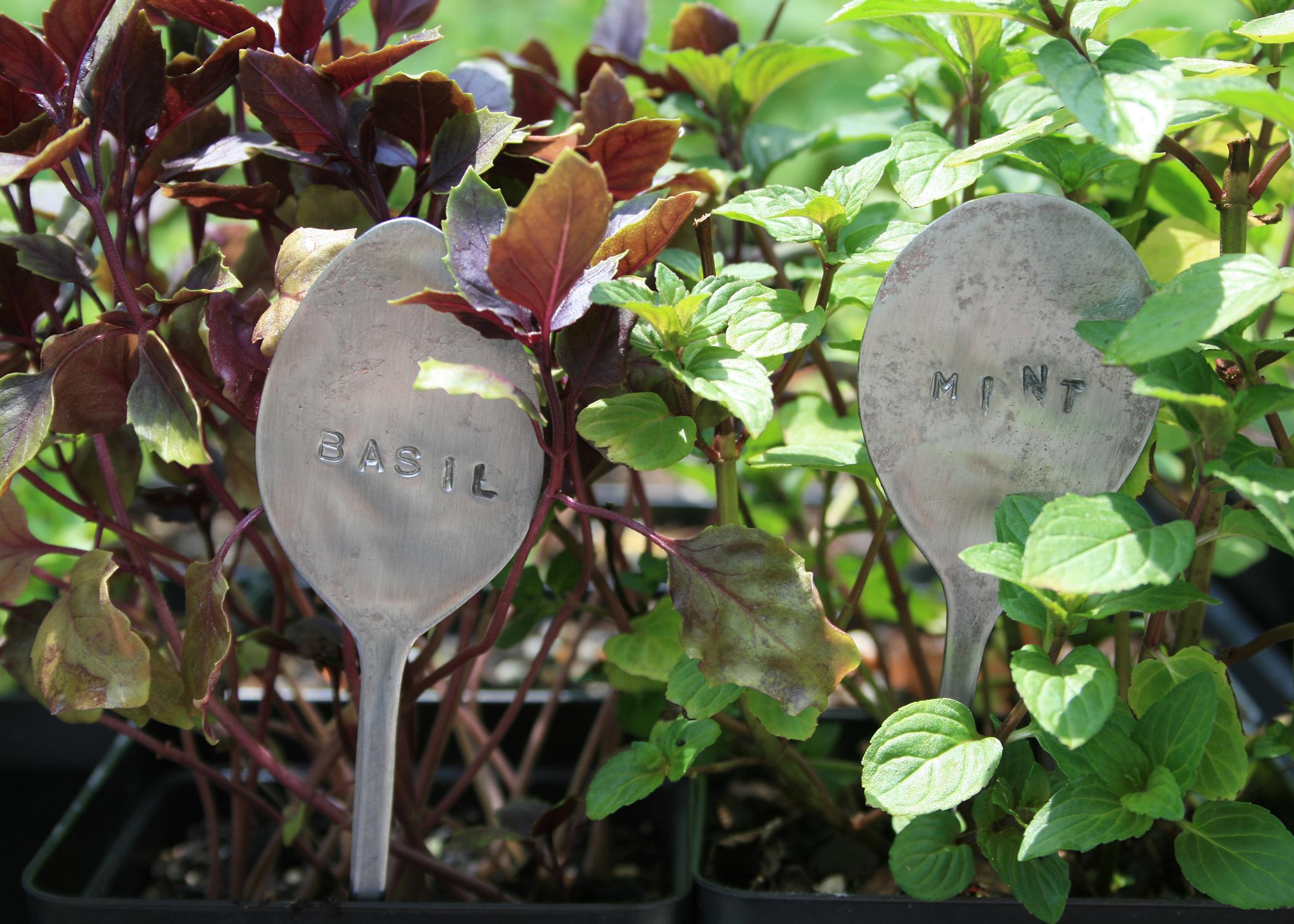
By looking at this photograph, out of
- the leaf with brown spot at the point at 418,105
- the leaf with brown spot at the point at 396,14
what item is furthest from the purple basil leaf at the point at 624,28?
the leaf with brown spot at the point at 418,105

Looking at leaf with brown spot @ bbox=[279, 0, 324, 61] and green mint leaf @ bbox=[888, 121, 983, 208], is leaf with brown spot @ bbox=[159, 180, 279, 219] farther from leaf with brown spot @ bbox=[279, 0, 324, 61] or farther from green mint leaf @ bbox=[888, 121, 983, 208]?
green mint leaf @ bbox=[888, 121, 983, 208]

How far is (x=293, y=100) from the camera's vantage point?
478 mm

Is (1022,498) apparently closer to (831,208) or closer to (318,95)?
(831,208)

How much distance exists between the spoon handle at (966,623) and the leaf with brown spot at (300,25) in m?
0.41

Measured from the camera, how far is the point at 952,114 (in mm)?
631

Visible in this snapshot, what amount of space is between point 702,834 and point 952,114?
461 mm

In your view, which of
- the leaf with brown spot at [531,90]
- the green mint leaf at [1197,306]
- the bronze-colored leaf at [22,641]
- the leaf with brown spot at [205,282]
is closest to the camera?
the green mint leaf at [1197,306]

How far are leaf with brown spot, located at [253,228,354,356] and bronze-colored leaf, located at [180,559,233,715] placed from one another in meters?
0.11

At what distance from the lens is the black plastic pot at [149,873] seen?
52 centimetres

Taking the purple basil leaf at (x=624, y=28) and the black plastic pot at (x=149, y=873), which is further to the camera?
the purple basil leaf at (x=624, y=28)

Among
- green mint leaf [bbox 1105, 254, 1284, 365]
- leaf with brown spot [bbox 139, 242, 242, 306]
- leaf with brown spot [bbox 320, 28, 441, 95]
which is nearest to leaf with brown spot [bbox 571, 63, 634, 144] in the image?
leaf with brown spot [bbox 320, 28, 441, 95]

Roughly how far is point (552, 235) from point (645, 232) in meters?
0.06

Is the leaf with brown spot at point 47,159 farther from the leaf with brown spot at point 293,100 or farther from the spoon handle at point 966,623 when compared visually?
the spoon handle at point 966,623

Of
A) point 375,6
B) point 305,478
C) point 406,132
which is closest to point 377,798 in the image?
point 305,478
